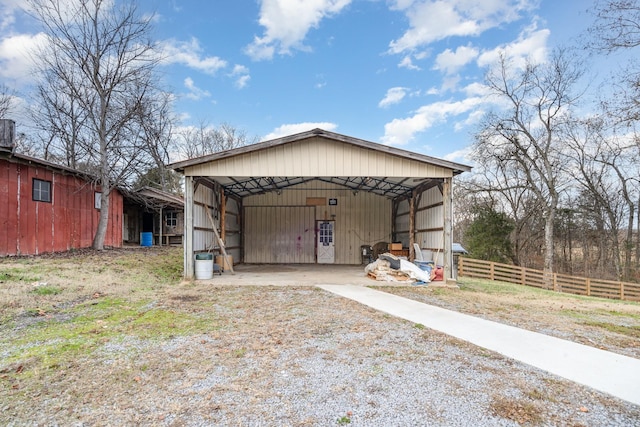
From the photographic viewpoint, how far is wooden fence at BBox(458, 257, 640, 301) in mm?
14227

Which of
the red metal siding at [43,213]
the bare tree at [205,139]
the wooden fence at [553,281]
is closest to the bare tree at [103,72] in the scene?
the red metal siding at [43,213]

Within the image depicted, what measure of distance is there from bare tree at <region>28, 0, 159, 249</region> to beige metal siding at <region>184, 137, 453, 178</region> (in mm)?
5983

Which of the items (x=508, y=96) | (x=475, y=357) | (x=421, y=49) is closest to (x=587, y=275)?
(x=508, y=96)

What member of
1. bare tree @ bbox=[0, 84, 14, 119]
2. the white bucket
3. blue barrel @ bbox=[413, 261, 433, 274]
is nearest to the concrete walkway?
blue barrel @ bbox=[413, 261, 433, 274]

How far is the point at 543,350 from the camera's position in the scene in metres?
3.91

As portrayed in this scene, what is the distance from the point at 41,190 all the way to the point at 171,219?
8484mm

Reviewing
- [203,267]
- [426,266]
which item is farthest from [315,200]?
[203,267]

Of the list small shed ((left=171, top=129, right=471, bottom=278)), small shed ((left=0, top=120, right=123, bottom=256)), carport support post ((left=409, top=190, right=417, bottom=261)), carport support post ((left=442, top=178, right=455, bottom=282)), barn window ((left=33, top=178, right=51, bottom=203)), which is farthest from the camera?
carport support post ((left=409, top=190, right=417, bottom=261))

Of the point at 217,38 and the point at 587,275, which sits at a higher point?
the point at 217,38

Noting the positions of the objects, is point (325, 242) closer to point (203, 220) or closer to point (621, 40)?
point (203, 220)

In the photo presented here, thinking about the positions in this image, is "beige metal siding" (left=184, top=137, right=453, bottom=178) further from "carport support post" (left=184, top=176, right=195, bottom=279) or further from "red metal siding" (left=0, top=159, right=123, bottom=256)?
"red metal siding" (left=0, top=159, right=123, bottom=256)

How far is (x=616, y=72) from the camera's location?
756 cm

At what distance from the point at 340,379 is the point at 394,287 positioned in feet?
18.5

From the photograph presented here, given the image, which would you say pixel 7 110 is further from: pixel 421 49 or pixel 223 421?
pixel 223 421
